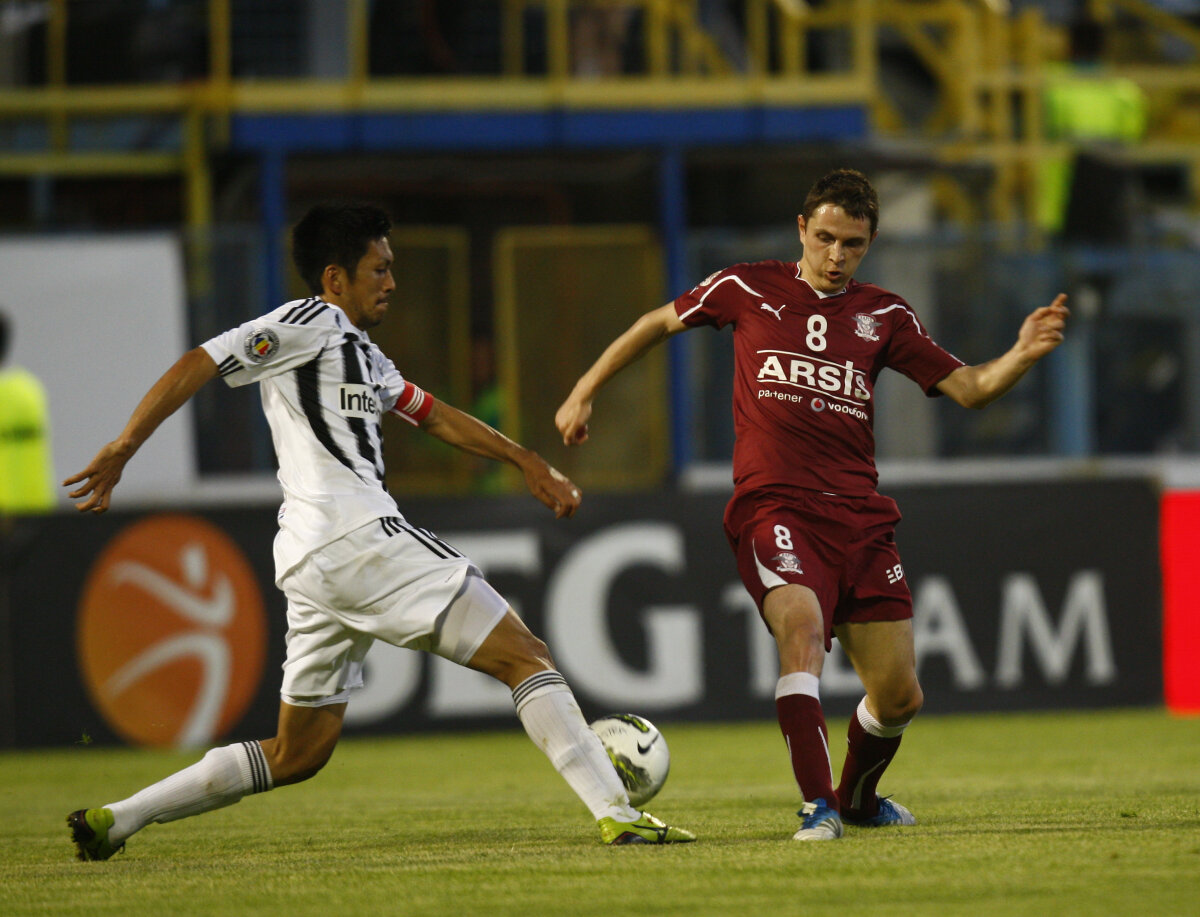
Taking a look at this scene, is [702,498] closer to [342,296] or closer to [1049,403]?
[1049,403]

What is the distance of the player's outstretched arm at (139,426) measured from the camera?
520 cm

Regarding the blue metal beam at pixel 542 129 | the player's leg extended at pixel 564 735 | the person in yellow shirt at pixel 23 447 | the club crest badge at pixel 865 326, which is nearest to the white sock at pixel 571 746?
the player's leg extended at pixel 564 735

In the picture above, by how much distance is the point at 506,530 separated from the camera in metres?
11.0

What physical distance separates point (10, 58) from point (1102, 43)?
11.9 metres

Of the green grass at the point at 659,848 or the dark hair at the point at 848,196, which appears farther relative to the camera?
the dark hair at the point at 848,196

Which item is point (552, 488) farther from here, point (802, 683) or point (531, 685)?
point (802, 683)

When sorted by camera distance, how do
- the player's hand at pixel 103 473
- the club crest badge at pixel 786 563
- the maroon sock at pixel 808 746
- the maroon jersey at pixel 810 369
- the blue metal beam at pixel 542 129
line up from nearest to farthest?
the player's hand at pixel 103 473, the maroon sock at pixel 808 746, the club crest badge at pixel 786 563, the maroon jersey at pixel 810 369, the blue metal beam at pixel 542 129

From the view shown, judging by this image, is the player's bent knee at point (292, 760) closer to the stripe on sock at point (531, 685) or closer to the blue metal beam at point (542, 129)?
the stripe on sock at point (531, 685)

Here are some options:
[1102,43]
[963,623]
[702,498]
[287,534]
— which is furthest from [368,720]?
[1102,43]

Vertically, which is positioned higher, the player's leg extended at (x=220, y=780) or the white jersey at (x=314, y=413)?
the white jersey at (x=314, y=413)

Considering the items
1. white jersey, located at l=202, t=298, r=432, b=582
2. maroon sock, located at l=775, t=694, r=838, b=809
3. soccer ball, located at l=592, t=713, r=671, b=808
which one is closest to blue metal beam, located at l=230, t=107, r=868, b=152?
white jersey, located at l=202, t=298, r=432, b=582

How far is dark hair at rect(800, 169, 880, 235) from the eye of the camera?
583 cm

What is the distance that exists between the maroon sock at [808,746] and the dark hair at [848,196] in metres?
1.56

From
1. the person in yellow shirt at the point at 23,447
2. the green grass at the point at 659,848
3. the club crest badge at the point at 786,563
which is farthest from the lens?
the person in yellow shirt at the point at 23,447
